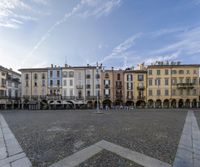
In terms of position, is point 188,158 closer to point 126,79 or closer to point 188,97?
point 126,79

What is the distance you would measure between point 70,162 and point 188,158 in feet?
13.1

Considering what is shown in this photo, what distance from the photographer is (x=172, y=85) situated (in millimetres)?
48500

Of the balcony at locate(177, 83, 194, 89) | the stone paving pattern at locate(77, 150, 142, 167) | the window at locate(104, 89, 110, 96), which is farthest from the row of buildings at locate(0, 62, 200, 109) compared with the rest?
the stone paving pattern at locate(77, 150, 142, 167)

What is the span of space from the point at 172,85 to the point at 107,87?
18959mm

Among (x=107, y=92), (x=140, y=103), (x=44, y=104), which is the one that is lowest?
(x=44, y=104)

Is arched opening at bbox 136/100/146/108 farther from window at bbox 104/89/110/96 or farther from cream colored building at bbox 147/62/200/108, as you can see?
window at bbox 104/89/110/96

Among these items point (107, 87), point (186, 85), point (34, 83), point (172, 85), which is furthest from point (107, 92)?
point (186, 85)

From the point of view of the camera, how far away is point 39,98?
49125 millimetres

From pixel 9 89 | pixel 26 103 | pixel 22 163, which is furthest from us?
pixel 9 89

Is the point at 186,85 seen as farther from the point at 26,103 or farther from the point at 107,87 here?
the point at 26,103

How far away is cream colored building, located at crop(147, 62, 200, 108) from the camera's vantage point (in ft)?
157

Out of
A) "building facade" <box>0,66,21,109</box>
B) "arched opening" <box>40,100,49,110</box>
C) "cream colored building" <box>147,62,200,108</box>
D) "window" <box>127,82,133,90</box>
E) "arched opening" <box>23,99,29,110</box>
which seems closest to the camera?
"building facade" <box>0,66,21,109</box>

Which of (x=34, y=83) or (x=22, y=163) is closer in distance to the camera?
(x=22, y=163)

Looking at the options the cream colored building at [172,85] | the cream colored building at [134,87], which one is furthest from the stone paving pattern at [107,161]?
the cream colored building at [172,85]
